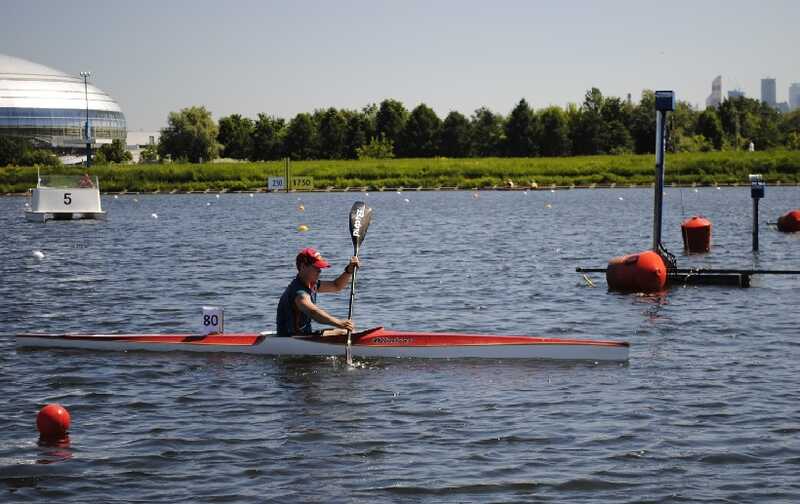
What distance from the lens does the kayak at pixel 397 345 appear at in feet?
59.8

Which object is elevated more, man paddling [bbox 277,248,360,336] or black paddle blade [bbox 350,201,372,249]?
black paddle blade [bbox 350,201,372,249]

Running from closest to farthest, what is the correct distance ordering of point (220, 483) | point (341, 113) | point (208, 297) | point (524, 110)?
point (220, 483)
point (208, 297)
point (524, 110)
point (341, 113)

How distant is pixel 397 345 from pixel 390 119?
429 ft

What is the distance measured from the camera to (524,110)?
13888 centimetres

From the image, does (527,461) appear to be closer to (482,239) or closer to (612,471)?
(612,471)

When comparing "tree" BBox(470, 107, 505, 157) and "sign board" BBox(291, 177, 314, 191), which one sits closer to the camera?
"sign board" BBox(291, 177, 314, 191)

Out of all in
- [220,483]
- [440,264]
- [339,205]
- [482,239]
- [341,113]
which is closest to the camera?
Result: [220,483]

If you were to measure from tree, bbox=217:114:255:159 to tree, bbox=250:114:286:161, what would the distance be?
1013 mm

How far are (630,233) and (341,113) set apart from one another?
344 ft

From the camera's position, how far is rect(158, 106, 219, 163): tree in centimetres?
15438

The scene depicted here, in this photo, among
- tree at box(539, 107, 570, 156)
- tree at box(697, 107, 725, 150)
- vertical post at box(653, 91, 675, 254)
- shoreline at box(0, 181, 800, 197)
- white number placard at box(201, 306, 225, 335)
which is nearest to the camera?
white number placard at box(201, 306, 225, 335)

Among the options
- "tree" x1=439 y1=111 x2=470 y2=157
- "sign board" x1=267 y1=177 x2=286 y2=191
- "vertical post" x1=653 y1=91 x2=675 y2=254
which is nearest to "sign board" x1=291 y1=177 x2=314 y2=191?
"sign board" x1=267 y1=177 x2=286 y2=191

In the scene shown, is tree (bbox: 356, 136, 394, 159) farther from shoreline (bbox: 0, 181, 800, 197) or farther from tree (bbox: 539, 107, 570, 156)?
shoreline (bbox: 0, 181, 800, 197)

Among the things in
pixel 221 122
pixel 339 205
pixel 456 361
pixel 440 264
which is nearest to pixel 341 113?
pixel 221 122
